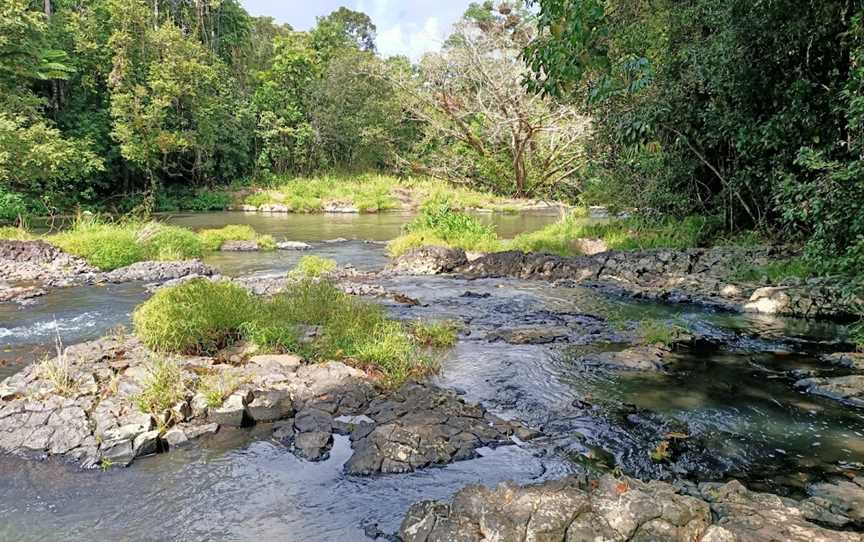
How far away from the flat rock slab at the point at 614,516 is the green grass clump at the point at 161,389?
3.16m

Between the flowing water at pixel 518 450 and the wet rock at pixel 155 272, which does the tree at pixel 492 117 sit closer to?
the wet rock at pixel 155 272

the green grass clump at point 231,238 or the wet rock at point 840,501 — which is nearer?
the wet rock at point 840,501

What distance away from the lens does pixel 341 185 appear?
38656 millimetres

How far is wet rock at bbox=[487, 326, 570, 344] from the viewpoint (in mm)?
9328

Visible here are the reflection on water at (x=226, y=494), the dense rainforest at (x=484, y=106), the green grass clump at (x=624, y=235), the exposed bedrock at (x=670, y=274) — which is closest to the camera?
the reflection on water at (x=226, y=494)

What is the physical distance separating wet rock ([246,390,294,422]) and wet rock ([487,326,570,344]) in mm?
3735

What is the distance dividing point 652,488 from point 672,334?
5.36 meters

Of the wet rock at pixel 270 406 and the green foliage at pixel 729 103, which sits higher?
the green foliage at pixel 729 103

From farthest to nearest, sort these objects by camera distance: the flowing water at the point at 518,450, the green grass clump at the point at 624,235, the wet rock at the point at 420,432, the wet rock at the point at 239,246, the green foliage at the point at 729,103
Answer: the wet rock at the point at 239,246 → the green grass clump at the point at 624,235 → the green foliage at the point at 729,103 → the wet rock at the point at 420,432 → the flowing water at the point at 518,450

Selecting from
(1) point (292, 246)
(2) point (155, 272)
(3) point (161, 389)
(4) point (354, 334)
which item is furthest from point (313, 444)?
(1) point (292, 246)

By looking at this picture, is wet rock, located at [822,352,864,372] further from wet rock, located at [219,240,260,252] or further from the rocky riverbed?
wet rock, located at [219,240,260,252]

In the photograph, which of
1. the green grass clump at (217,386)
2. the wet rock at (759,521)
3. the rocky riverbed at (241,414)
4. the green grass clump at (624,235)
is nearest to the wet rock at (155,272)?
the rocky riverbed at (241,414)

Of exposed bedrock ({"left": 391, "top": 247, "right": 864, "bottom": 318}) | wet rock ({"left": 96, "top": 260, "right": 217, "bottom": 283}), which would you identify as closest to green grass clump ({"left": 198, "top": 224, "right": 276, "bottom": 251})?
wet rock ({"left": 96, "top": 260, "right": 217, "bottom": 283})

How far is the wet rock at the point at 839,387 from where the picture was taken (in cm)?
679
